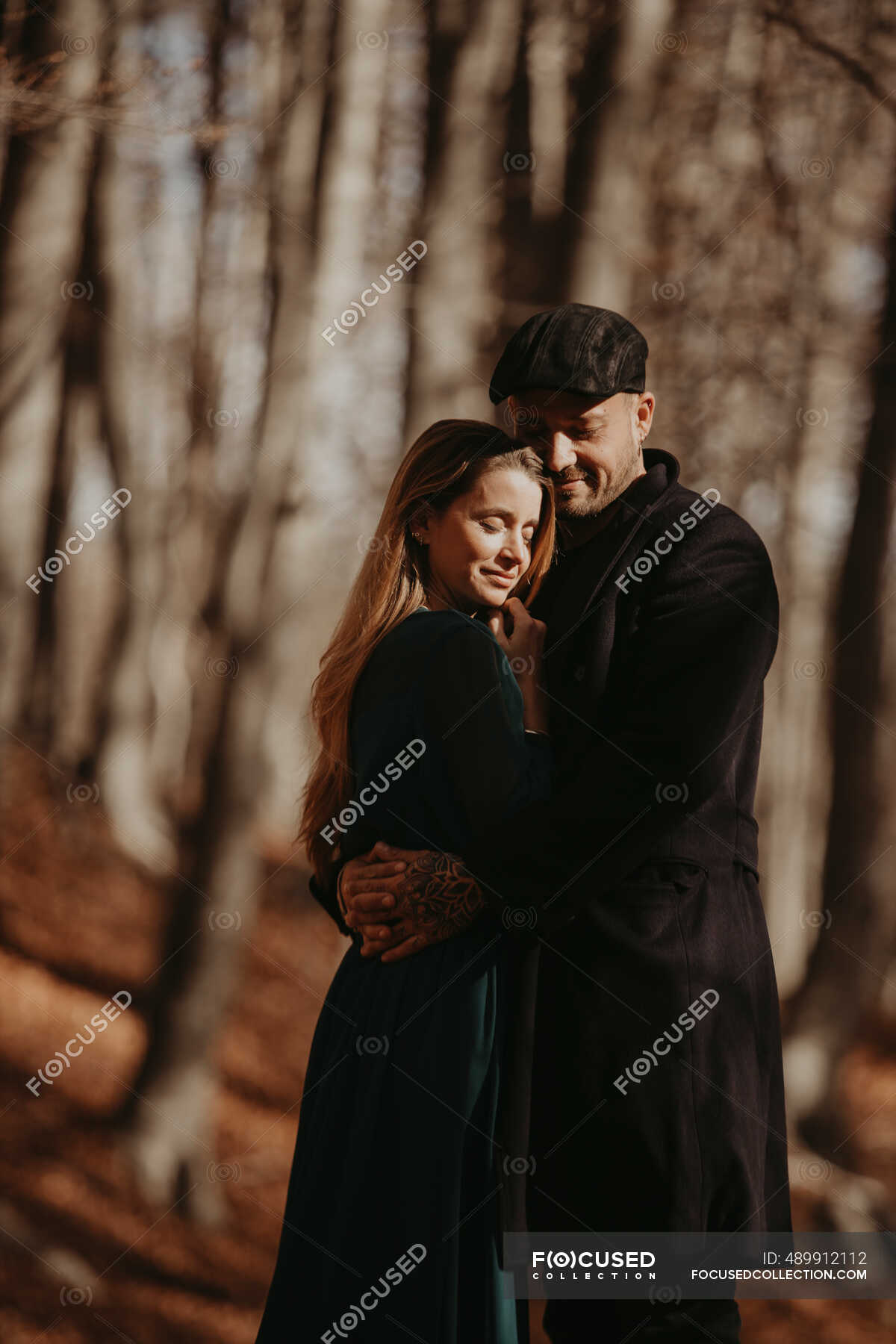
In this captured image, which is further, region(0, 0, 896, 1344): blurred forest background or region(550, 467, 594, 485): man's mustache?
region(0, 0, 896, 1344): blurred forest background

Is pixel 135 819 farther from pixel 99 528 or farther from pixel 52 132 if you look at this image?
pixel 52 132

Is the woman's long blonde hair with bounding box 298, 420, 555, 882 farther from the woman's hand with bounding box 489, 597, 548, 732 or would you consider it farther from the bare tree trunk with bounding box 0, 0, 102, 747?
the bare tree trunk with bounding box 0, 0, 102, 747

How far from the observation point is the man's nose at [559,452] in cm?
211

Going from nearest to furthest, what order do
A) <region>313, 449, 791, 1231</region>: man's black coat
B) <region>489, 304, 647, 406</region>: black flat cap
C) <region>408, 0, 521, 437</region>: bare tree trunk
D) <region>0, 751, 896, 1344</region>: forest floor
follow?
1. <region>313, 449, 791, 1231</region>: man's black coat
2. <region>489, 304, 647, 406</region>: black flat cap
3. <region>0, 751, 896, 1344</region>: forest floor
4. <region>408, 0, 521, 437</region>: bare tree trunk

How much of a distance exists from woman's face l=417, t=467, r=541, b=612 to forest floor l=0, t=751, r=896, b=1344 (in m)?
1.06

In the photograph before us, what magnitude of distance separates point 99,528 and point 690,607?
162 centimetres

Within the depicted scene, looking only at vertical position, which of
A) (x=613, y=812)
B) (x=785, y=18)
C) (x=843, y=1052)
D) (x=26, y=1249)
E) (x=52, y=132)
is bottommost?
(x=26, y=1249)

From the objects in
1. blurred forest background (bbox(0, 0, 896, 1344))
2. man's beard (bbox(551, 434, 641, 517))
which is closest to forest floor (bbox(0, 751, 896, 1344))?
blurred forest background (bbox(0, 0, 896, 1344))

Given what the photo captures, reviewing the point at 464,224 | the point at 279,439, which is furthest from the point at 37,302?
the point at 464,224

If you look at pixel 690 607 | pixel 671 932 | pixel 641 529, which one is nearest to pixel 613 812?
pixel 671 932

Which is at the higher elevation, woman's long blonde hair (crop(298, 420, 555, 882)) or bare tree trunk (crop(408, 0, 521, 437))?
bare tree trunk (crop(408, 0, 521, 437))

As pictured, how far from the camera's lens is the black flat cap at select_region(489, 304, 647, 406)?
2.06 meters

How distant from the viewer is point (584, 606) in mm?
2025

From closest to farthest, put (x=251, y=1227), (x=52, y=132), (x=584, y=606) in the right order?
(x=584, y=606) → (x=251, y=1227) → (x=52, y=132)
